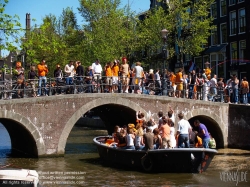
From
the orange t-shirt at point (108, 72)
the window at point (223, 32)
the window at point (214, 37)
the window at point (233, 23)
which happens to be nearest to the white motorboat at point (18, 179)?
the orange t-shirt at point (108, 72)

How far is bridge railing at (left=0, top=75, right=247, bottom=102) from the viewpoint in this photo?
74.2 ft

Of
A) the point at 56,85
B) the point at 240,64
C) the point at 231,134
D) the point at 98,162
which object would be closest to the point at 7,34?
the point at 56,85

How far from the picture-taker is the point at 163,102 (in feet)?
85.9

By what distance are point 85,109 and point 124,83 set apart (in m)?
2.29

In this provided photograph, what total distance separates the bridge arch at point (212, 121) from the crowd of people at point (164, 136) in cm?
695

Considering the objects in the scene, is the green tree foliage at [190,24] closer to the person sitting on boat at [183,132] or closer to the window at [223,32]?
the window at [223,32]

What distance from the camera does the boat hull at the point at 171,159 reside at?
1795cm

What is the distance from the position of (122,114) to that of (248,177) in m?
9.72

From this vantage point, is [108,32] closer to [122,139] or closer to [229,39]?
[229,39]

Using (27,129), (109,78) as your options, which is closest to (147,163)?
(27,129)

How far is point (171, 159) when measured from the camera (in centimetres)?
1833

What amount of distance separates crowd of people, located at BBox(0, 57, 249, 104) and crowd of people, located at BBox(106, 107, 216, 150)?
4177 millimetres

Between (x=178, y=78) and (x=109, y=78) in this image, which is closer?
(x=109, y=78)

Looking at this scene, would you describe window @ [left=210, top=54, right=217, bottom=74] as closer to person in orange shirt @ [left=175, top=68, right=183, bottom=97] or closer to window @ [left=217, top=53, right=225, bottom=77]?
window @ [left=217, top=53, right=225, bottom=77]
